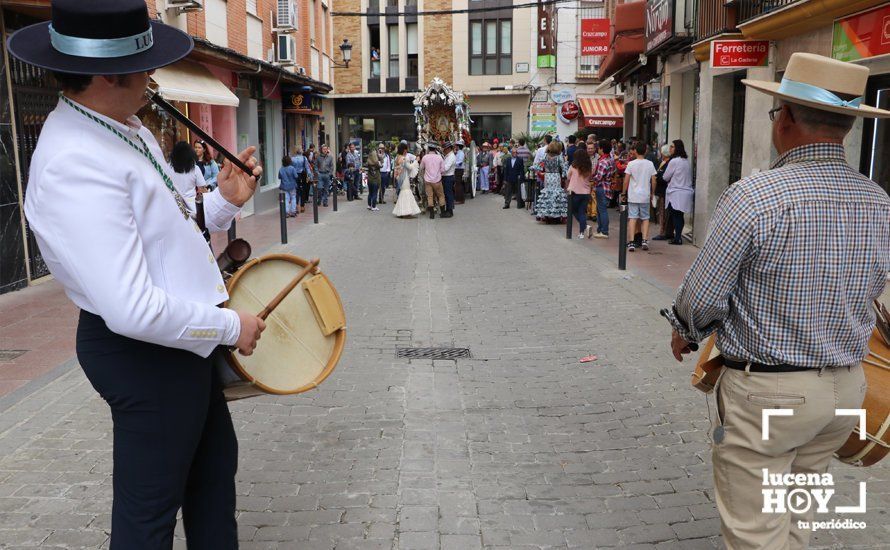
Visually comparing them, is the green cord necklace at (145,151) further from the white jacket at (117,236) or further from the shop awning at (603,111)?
the shop awning at (603,111)

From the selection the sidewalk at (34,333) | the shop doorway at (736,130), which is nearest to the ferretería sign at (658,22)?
the shop doorway at (736,130)

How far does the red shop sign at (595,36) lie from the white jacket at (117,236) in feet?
85.5

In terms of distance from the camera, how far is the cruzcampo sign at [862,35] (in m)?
9.17

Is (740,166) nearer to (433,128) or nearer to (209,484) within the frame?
(209,484)

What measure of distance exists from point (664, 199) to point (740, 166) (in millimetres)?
1664

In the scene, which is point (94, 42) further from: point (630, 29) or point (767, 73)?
point (630, 29)

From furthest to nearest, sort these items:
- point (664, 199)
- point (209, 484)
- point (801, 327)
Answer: point (664, 199) < point (209, 484) < point (801, 327)

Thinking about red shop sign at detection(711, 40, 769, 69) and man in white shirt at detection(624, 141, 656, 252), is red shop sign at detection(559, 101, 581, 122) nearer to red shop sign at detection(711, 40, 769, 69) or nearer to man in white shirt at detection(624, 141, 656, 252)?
man in white shirt at detection(624, 141, 656, 252)

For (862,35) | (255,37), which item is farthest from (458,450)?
(255,37)

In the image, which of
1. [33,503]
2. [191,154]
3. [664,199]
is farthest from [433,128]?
[33,503]

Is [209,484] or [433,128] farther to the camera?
[433,128]

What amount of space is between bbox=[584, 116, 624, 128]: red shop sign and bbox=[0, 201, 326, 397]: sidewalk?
25.2m

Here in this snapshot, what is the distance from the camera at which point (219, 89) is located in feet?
58.6

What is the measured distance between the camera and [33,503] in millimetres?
3951
